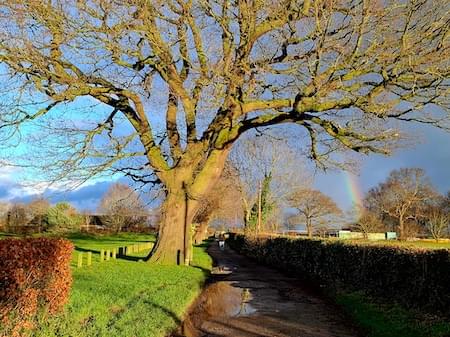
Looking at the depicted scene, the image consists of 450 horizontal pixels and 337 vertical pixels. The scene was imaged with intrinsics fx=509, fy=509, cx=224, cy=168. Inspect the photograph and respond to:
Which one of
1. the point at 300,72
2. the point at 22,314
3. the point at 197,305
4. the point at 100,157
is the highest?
the point at 300,72

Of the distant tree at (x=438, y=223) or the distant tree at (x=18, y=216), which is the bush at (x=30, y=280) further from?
the distant tree at (x=438, y=223)

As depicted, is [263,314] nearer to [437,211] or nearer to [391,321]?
[391,321]

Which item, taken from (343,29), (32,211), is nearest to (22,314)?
(343,29)

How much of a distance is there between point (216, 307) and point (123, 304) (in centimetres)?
351

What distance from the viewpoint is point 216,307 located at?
527 inches

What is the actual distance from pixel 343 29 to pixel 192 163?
8.26 m

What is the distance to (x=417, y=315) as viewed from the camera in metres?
10.5

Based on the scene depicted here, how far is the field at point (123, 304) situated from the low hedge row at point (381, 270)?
16.1 ft

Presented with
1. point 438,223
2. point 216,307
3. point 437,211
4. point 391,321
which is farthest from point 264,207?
point 391,321

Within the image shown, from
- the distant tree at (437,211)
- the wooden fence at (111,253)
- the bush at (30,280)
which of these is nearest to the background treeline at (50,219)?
the wooden fence at (111,253)

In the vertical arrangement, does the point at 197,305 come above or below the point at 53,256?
below

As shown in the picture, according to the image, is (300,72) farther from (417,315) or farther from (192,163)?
(417,315)

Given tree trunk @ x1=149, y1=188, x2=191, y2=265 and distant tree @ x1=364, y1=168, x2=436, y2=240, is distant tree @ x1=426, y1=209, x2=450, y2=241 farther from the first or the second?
tree trunk @ x1=149, y1=188, x2=191, y2=265

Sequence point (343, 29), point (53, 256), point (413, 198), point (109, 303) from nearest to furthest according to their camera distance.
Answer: point (53, 256) → point (109, 303) → point (343, 29) → point (413, 198)
